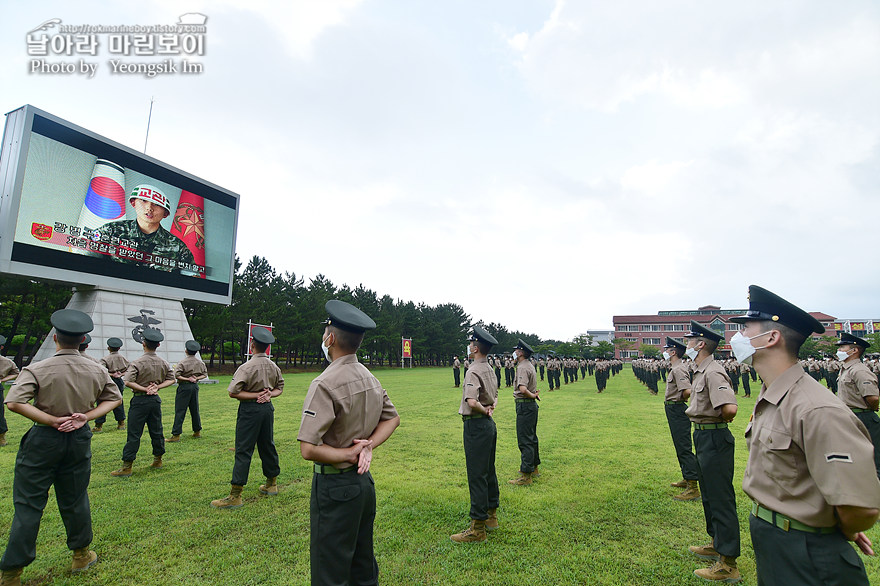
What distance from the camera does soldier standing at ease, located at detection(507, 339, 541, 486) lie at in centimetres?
689

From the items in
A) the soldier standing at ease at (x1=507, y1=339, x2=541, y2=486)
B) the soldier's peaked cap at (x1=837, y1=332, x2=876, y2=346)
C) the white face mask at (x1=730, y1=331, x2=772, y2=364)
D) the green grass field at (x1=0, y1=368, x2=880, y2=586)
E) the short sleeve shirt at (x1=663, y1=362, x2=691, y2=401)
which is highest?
the soldier's peaked cap at (x1=837, y1=332, x2=876, y2=346)

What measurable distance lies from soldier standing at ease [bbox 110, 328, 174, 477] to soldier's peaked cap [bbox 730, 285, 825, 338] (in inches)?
326

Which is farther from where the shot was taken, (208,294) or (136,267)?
(208,294)

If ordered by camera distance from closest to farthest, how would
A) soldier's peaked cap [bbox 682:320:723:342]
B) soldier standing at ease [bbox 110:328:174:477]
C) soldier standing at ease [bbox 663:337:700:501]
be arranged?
soldier's peaked cap [bbox 682:320:723:342] < soldier standing at ease [bbox 663:337:700:501] < soldier standing at ease [bbox 110:328:174:477]

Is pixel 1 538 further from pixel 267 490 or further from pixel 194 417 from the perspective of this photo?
pixel 194 417

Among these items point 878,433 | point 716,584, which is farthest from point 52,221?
point 878,433

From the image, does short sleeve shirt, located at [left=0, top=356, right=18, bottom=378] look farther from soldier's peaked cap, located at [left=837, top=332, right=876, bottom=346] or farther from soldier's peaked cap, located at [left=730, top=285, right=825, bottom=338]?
soldier's peaked cap, located at [left=837, top=332, right=876, bottom=346]

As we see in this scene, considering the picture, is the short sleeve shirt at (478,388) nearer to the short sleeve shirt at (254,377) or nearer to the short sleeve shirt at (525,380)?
the short sleeve shirt at (525,380)

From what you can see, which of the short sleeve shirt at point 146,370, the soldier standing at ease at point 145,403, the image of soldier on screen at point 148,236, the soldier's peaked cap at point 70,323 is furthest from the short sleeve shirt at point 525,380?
the image of soldier on screen at point 148,236

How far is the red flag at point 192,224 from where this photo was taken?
2381cm

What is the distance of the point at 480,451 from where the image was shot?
4973 mm

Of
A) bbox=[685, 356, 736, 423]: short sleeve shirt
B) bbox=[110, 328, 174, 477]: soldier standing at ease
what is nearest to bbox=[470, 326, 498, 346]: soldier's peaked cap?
bbox=[685, 356, 736, 423]: short sleeve shirt

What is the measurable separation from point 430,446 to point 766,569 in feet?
24.5

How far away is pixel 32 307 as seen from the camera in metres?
24.0
